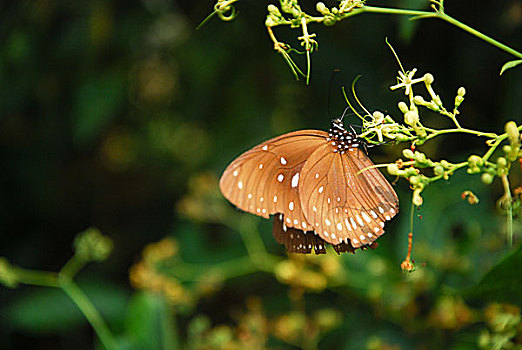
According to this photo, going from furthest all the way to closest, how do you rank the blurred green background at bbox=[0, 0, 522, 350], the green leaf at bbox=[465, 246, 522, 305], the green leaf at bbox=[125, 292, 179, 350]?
the green leaf at bbox=[125, 292, 179, 350] < the blurred green background at bbox=[0, 0, 522, 350] < the green leaf at bbox=[465, 246, 522, 305]

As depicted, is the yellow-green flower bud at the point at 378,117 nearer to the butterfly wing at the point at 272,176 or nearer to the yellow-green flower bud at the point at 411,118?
the yellow-green flower bud at the point at 411,118

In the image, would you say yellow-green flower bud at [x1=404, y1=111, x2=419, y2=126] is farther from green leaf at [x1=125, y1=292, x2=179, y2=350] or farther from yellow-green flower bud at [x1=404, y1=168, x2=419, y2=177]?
green leaf at [x1=125, y1=292, x2=179, y2=350]

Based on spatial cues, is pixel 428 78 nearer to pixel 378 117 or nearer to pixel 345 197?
pixel 378 117

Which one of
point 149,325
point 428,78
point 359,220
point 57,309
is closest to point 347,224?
point 359,220

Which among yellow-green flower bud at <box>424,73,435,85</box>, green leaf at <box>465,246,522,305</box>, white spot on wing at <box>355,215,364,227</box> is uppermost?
yellow-green flower bud at <box>424,73,435,85</box>

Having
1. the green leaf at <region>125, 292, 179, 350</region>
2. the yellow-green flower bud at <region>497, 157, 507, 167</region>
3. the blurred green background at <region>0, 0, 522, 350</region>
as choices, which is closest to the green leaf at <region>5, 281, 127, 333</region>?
the blurred green background at <region>0, 0, 522, 350</region>

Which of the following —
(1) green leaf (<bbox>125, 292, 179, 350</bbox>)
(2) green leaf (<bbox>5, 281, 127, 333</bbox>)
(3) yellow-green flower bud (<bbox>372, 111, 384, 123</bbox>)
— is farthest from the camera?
(2) green leaf (<bbox>5, 281, 127, 333</bbox>)
